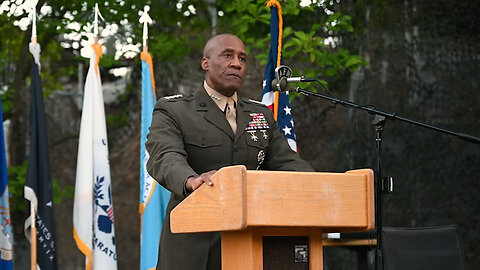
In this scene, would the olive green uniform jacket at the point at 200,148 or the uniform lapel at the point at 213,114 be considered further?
the uniform lapel at the point at 213,114

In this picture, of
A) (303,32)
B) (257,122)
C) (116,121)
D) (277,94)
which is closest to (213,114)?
(257,122)

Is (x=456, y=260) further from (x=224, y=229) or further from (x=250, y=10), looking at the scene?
(x=250, y=10)

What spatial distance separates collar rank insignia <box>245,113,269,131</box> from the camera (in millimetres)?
3256

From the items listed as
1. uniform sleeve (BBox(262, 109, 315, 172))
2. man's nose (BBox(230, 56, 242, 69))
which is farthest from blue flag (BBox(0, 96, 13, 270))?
man's nose (BBox(230, 56, 242, 69))

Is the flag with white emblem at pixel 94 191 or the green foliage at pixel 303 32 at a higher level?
the green foliage at pixel 303 32

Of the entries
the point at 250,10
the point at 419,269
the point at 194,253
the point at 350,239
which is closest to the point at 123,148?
the point at 250,10

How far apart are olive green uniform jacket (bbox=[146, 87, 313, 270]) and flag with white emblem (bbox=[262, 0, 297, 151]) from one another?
5.01ft

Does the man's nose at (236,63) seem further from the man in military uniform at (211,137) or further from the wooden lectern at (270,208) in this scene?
the wooden lectern at (270,208)

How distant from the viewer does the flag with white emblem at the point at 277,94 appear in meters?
4.89

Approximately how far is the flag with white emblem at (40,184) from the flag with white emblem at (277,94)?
1.41 meters

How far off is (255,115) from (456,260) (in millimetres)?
1384

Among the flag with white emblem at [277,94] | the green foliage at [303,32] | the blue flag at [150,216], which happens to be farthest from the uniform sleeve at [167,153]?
the green foliage at [303,32]

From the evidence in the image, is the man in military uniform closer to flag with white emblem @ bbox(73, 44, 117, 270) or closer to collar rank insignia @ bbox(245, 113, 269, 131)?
collar rank insignia @ bbox(245, 113, 269, 131)

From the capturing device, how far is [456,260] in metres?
3.97
